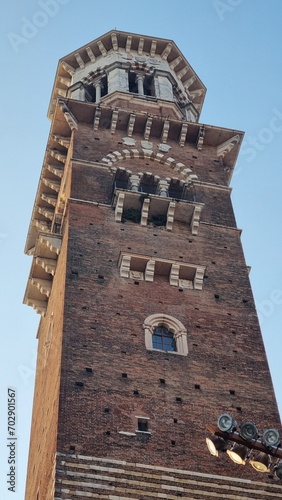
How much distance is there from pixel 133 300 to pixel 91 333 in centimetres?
224

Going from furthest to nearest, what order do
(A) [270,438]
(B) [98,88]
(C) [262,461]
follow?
(B) [98,88], (C) [262,461], (A) [270,438]

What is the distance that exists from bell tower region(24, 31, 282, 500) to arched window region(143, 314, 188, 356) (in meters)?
0.05

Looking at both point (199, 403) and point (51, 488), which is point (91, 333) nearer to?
point (199, 403)

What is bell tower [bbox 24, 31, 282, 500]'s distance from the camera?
2247 centimetres

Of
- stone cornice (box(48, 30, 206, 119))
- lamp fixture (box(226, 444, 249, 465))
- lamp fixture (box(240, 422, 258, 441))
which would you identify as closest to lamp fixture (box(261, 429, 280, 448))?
lamp fixture (box(240, 422, 258, 441))

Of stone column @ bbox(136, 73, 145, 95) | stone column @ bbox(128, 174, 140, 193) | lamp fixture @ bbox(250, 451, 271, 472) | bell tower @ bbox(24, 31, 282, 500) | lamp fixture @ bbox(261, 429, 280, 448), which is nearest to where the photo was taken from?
lamp fixture @ bbox(261, 429, 280, 448)

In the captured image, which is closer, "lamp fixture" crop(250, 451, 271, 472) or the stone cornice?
"lamp fixture" crop(250, 451, 271, 472)

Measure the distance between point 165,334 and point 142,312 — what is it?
920 mm

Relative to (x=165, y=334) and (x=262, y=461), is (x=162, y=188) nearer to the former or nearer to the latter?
(x=165, y=334)

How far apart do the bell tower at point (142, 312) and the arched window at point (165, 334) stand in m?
0.05

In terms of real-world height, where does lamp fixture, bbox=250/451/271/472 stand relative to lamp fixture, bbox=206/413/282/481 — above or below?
below

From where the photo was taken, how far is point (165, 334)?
1068 inches

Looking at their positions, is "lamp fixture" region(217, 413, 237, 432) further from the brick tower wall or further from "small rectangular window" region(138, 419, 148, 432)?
"small rectangular window" region(138, 419, 148, 432)

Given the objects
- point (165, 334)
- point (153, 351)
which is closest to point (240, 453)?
point (153, 351)
